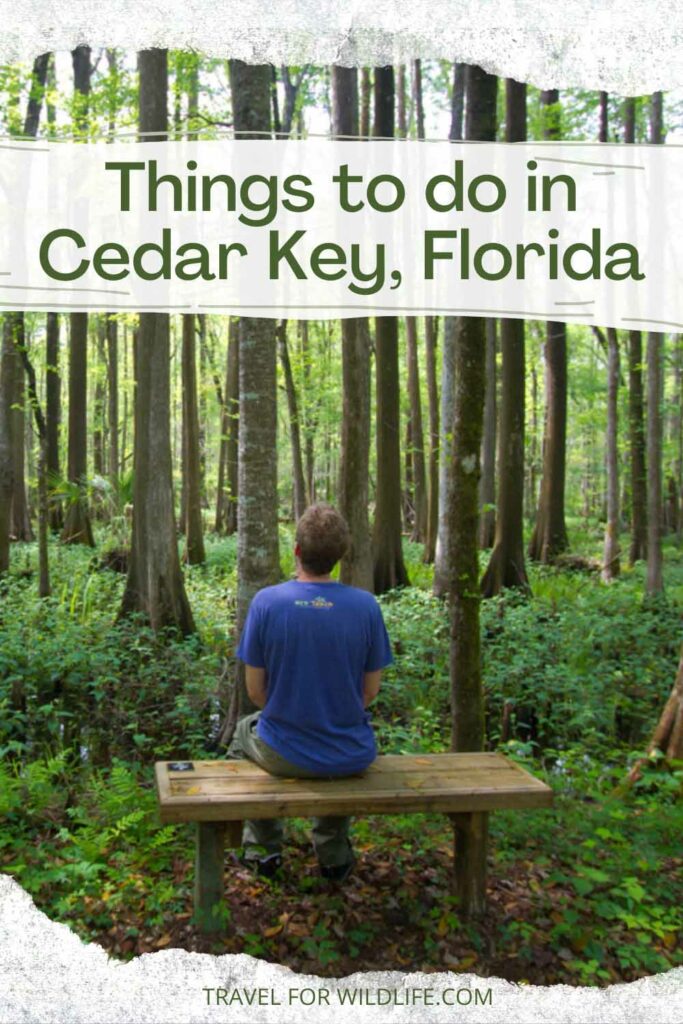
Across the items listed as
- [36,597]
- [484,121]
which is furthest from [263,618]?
[36,597]

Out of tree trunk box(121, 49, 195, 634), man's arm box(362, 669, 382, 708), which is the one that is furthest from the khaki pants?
tree trunk box(121, 49, 195, 634)

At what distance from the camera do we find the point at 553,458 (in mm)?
17594

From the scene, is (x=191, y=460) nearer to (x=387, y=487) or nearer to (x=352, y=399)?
(x=387, y=487)

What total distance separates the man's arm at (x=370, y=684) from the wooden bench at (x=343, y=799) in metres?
0.31

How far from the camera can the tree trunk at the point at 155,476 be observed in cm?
1032

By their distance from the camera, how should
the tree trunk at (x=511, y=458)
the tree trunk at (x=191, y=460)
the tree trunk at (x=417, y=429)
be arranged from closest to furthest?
the tree trunk at (x=511, y=458) → the tree trunk at (x=191, y=460) → the tree trunk at (x=417, y=429)

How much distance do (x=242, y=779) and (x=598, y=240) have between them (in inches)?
116

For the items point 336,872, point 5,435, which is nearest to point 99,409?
point 5,435

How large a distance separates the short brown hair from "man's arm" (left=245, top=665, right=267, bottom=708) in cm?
48

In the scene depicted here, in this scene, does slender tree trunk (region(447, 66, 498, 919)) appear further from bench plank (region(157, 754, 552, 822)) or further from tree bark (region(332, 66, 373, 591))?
tree bark (region(332, 66, 373, 591))

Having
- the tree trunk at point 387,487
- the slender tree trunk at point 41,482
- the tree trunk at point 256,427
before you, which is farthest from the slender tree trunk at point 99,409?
the tree trunk at point 256,427

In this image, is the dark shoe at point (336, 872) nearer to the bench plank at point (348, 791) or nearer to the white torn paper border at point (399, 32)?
the bench plank at point (348, 791)

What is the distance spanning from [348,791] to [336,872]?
71 centimetres

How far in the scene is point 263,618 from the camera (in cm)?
370
